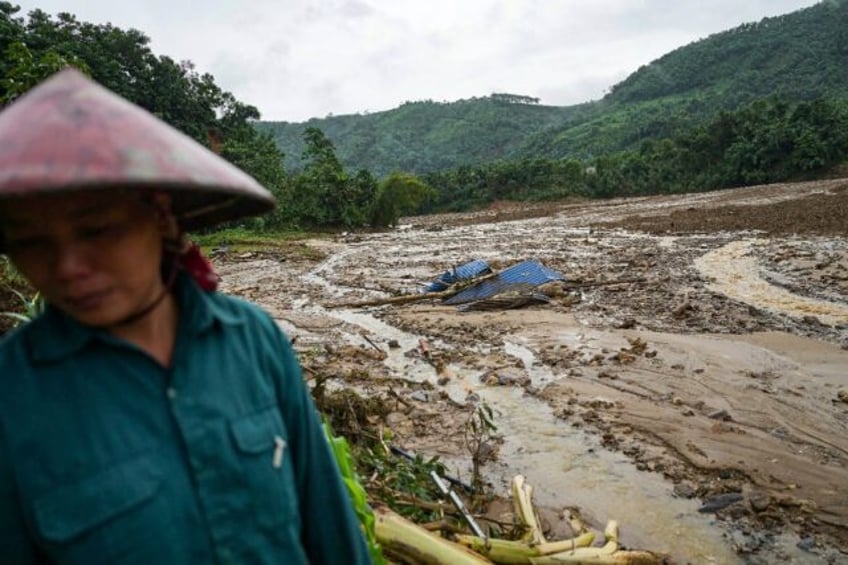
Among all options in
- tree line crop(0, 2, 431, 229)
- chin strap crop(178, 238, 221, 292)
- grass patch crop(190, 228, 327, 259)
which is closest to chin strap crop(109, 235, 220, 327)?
chin strap crop(178, 238, 221, 292)

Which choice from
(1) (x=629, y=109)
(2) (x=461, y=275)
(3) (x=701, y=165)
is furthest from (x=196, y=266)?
(1) (x=629, y=109)

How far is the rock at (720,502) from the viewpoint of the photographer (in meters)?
3.92

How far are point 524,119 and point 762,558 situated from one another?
329 feet

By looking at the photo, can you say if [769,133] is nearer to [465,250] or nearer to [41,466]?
[465,250]

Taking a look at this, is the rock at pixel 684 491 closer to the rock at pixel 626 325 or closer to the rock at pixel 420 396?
the rock at pixel 420 396

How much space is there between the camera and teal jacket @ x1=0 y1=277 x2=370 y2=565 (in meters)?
0.90

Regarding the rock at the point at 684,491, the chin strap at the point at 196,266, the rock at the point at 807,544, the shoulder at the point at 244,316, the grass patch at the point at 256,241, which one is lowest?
the rock at the point at 807,544

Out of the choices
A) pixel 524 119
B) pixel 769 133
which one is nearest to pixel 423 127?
pixel 524 119

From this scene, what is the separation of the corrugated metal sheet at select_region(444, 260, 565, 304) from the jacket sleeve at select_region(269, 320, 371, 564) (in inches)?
349

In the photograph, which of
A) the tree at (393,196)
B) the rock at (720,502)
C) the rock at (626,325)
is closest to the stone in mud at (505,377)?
the rock at (626,325)

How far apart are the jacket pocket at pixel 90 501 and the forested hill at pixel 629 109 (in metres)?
62.0

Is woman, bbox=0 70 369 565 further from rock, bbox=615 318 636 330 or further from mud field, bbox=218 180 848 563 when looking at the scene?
rock, bbox=615 318 636 330

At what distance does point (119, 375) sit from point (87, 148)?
0.39 m

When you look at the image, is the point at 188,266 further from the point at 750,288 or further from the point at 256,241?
the point at 256,241
